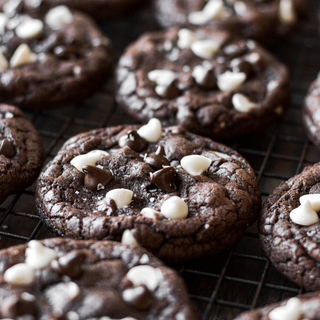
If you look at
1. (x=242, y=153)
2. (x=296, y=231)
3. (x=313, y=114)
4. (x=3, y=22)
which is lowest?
(x=242, y=153)

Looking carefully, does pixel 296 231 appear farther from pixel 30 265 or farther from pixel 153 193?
pixel 30 265

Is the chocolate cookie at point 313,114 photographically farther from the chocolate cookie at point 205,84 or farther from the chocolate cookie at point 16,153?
the chocolate cookie at point 16,153

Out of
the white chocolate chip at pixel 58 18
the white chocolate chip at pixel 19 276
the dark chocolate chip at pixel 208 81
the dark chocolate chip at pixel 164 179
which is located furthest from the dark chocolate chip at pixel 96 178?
the white chocolate chip at pixel 58 18

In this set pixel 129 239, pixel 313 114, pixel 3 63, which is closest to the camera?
pixel 129 239

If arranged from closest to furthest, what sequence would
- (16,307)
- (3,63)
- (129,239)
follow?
(16,307)
(129,239)
(3,63)

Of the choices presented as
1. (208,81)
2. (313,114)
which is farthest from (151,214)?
(313,114)

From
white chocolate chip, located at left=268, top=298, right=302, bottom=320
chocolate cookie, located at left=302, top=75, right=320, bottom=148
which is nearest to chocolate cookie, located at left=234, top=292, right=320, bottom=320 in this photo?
white chocolate chip, located at left=268, top=298, right=302, bottom=320
